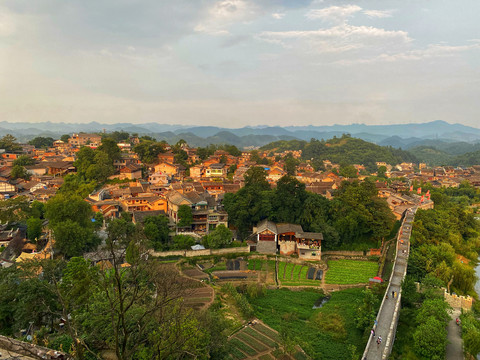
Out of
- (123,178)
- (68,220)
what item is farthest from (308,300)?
(123,178)

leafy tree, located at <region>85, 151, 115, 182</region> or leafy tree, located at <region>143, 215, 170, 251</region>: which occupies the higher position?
leafy tree, located at <region>85, 151, 115, 182</region>

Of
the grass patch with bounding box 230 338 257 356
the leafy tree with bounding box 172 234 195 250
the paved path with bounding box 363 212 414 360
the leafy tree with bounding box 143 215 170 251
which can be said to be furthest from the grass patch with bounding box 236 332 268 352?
the leafy tree with bounding box 143 215 170 251

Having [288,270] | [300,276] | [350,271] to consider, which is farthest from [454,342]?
Answer: [288,270]

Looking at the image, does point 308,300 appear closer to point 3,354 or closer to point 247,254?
point 247,254

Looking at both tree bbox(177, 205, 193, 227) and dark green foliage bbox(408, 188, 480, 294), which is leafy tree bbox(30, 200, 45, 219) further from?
dark green foliage bbox(408, 188, 480, 294)

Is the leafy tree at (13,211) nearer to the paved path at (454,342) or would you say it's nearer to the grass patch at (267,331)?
the grass patch at (267,331)

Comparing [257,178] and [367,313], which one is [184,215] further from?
[367,313]
